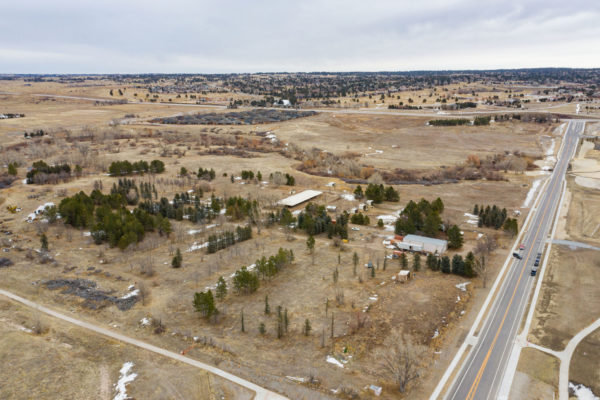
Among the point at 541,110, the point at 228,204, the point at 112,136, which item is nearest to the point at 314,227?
the point at 228,204

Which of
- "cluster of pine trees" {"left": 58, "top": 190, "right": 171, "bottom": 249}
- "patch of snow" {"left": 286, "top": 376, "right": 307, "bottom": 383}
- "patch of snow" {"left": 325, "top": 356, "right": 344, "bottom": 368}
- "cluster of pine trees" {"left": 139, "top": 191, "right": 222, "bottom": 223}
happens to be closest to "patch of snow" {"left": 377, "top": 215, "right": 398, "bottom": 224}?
"cluster of pine trees" {"left": 139, "top": 191, "right": 222, "bottom": 223}

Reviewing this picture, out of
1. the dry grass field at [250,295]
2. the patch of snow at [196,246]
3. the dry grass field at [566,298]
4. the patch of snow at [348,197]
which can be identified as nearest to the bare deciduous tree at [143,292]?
the dry grass field at [250,295]

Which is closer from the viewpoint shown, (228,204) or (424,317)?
(424,317)

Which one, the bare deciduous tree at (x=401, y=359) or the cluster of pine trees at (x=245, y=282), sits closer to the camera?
the bare deciduous tree at (x=401, y=359)

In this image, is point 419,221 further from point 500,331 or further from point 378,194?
point 500,331

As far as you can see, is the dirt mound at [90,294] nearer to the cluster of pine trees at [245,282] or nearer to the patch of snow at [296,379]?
the cluster of pine trees at [245,282]

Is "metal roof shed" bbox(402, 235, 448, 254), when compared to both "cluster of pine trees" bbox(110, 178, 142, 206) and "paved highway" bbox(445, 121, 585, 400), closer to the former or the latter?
"paved highway" bbox(445, 121, 585, 400)

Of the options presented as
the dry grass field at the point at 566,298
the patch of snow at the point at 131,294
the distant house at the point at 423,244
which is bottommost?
the patch of snow at the point at 131,294

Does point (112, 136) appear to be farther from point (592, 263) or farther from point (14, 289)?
point (592, 263)
